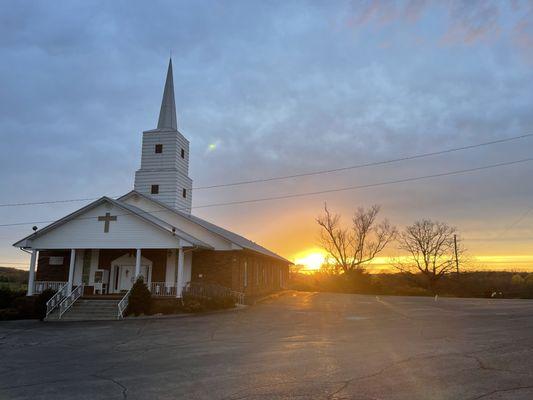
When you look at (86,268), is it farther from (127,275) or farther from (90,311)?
(90,311)

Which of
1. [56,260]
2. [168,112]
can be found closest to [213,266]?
[56,260]

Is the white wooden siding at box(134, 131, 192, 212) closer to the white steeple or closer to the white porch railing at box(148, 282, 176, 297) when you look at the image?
the white steeple

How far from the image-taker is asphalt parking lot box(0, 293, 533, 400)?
7008 millimetres

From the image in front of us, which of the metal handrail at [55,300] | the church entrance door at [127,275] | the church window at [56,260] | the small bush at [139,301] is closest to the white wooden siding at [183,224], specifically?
the church entrance door at [127,275]

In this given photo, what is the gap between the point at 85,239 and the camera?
79.0 ft

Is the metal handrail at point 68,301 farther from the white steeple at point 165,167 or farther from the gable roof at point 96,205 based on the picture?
the white steeple at point 165,167

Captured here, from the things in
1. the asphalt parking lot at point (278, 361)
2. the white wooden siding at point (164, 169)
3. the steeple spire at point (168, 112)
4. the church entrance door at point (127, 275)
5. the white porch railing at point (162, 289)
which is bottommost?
the asphalt parking lot at point (278, 361)

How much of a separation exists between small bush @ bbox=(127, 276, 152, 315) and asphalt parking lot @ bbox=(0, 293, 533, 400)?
12.9ft

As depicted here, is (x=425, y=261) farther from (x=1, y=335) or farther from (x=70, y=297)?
(x=1, y=335)

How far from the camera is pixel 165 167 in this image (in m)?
30.4

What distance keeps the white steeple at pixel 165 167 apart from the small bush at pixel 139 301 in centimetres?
972

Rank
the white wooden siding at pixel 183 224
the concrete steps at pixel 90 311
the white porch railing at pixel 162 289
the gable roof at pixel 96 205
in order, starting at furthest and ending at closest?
the white wooden siding at pixel 183 224, the white porch railing at pixel 162 289, the gable roof at pixel 96 205, the concrete steps at pixel 90 311

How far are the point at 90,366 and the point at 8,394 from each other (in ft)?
7.54

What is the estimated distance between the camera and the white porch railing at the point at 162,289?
23.8 meters
